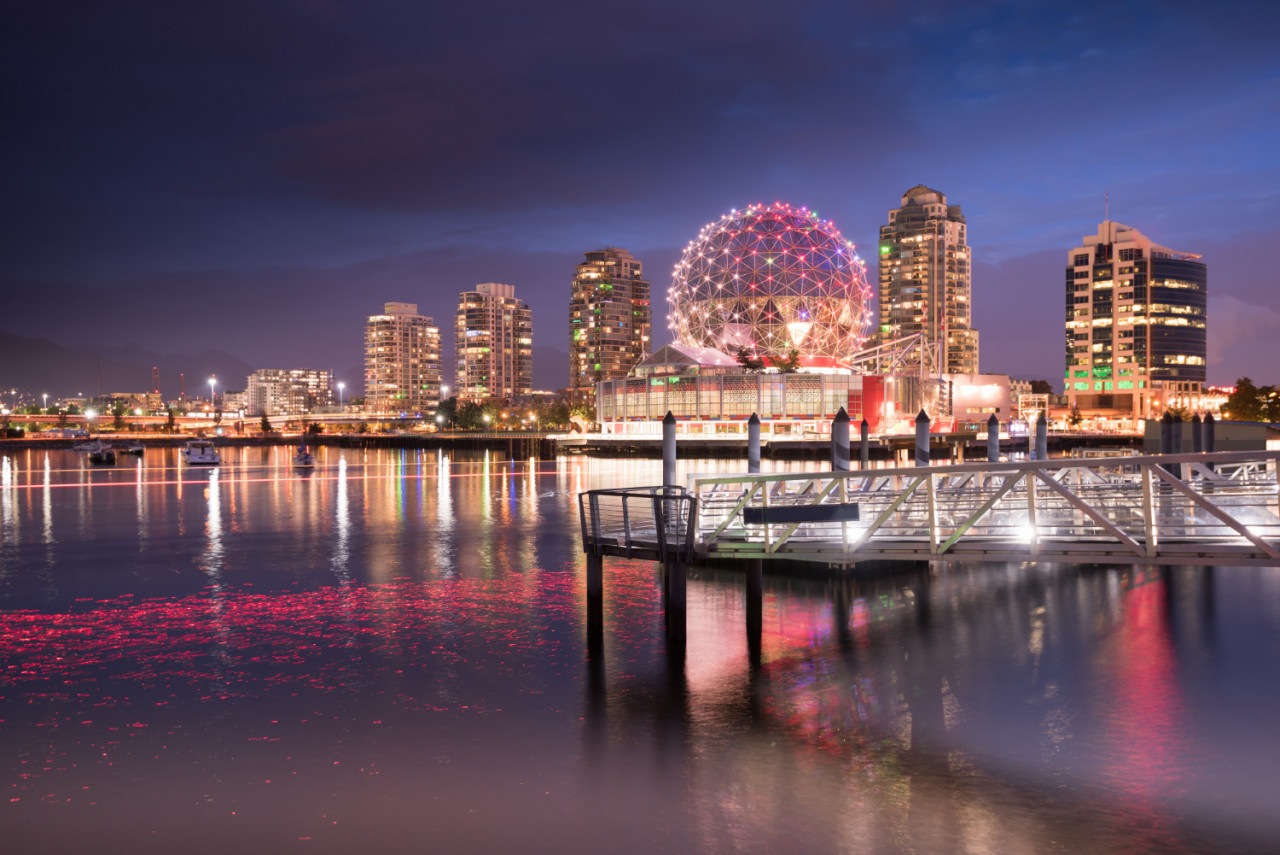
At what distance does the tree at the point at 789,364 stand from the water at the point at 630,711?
8651 cm

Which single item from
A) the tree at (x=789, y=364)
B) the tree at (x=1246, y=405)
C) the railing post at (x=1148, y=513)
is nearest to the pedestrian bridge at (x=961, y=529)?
the railing post at (x=1148, y=513)

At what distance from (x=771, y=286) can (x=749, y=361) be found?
31.8 feet

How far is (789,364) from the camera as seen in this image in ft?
375

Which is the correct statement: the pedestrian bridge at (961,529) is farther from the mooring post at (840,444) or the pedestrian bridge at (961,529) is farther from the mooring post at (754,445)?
the mooring post at (754,445)

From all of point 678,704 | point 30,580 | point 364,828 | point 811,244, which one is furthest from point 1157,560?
point 811,244

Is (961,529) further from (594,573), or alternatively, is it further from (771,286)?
(771,286)

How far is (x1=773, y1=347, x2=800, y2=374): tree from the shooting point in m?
114

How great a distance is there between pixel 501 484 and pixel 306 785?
175ft

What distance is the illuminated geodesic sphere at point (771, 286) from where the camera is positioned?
111000 mm

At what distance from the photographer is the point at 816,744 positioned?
45.9ft

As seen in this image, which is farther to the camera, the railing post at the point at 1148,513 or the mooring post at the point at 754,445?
the mooring post at the point at 754,445

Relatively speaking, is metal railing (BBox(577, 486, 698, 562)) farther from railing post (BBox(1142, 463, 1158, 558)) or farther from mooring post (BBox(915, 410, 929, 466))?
mooring post (BBox(915, 410, 929, 466))

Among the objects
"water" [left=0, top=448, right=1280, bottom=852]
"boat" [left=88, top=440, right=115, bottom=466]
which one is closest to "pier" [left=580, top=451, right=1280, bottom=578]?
"water" [left=0, top=448, right=1280, bottom=852]

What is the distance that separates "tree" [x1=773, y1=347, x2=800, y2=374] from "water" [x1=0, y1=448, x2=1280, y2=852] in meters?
86.5
